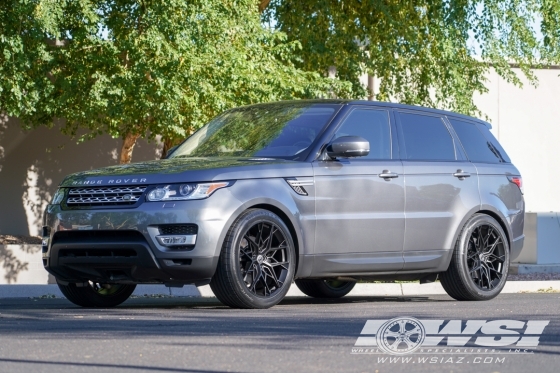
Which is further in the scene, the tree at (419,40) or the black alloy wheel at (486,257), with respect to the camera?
the tree at (419,40)

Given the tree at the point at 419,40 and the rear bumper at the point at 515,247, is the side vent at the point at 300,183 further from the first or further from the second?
the tree at the point at 419,40

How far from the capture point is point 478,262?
10.8 meters

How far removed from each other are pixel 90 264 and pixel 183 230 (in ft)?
2.89

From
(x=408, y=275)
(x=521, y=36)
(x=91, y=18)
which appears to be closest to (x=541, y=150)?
(x=521, y=36)

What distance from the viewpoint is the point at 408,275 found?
10.3 metres

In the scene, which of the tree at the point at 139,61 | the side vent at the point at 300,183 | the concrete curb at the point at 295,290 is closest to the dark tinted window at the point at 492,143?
the concrete curb at the point at 295,290

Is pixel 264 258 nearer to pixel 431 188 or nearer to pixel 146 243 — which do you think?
pixel 146 243

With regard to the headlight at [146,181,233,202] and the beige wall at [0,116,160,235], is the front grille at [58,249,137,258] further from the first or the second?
the beige wall at [0,116,160,235]

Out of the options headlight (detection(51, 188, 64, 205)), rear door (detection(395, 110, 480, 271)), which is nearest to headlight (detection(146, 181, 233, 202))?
headlight (detection(51, 188, 64, 205))

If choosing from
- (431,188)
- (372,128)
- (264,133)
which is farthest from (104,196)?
(431,188)

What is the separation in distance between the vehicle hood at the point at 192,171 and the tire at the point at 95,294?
99 cm

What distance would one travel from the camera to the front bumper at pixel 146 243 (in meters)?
8.54

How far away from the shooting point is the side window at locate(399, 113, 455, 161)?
10.5 metres

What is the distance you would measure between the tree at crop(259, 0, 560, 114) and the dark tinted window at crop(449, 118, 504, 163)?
23.9 feet
